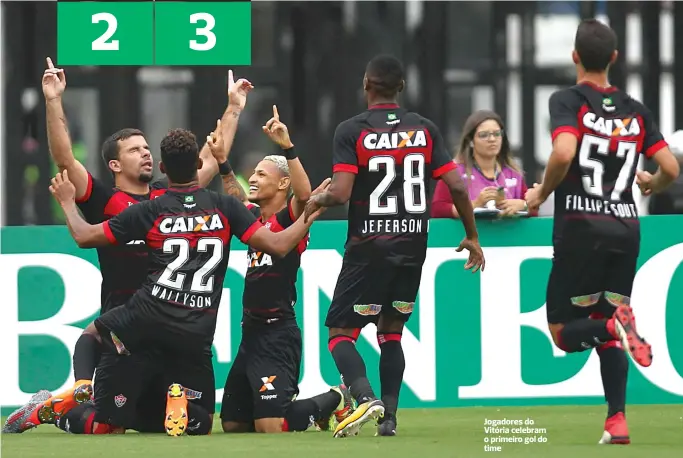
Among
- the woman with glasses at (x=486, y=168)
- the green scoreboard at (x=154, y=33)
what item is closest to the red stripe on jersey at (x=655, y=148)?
the woman with glasses at (x=486, y=168)

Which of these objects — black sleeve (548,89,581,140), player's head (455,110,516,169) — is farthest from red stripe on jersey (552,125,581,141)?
player's head (455,110,516,169)

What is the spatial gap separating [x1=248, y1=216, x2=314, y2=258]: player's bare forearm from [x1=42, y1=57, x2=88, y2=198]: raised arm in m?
1.19

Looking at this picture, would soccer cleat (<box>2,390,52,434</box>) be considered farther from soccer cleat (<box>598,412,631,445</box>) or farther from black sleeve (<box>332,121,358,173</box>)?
soccer cleat (<box>598,412,631,445</box>)

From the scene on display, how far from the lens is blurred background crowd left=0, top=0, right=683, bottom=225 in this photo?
14227mm

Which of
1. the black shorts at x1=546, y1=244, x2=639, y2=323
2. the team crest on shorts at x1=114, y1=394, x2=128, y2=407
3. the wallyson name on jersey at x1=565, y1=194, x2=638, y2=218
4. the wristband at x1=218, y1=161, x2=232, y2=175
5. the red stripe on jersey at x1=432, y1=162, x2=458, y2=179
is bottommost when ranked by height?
the team crest on shorts at x1=114, y1=394, x2=128, y2=407

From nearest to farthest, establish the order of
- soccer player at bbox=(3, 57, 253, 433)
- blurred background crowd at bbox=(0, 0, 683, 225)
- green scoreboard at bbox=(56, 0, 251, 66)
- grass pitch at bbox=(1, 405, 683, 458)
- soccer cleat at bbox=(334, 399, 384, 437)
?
grass pitch at bbox=(1, 405, 683, 458), soccer cleat at bbox=(334, 399, 384, 437), soccer player at bbox=(3, 57, 253, 433), blurred background crowd at bbox=(0, 0, 683, 225), green scoreboard at bbox=(56, 0, 251, 66)

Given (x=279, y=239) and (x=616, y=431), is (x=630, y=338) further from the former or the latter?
(x=279, y=239)

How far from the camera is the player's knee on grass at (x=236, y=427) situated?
9.07 meters

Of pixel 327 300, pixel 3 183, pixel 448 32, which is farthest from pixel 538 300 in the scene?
pixel 3 183

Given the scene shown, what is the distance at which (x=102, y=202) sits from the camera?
8.95m

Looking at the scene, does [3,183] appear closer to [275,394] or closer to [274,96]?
[274,96]

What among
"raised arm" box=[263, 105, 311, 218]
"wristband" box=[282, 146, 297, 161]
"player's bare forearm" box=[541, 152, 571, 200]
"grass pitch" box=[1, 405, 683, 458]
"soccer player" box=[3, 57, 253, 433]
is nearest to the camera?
"grass pitch" box=[1, 405, 683, 458]

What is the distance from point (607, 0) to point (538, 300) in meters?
4.54

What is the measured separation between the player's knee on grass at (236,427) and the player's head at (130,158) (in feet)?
4.73
